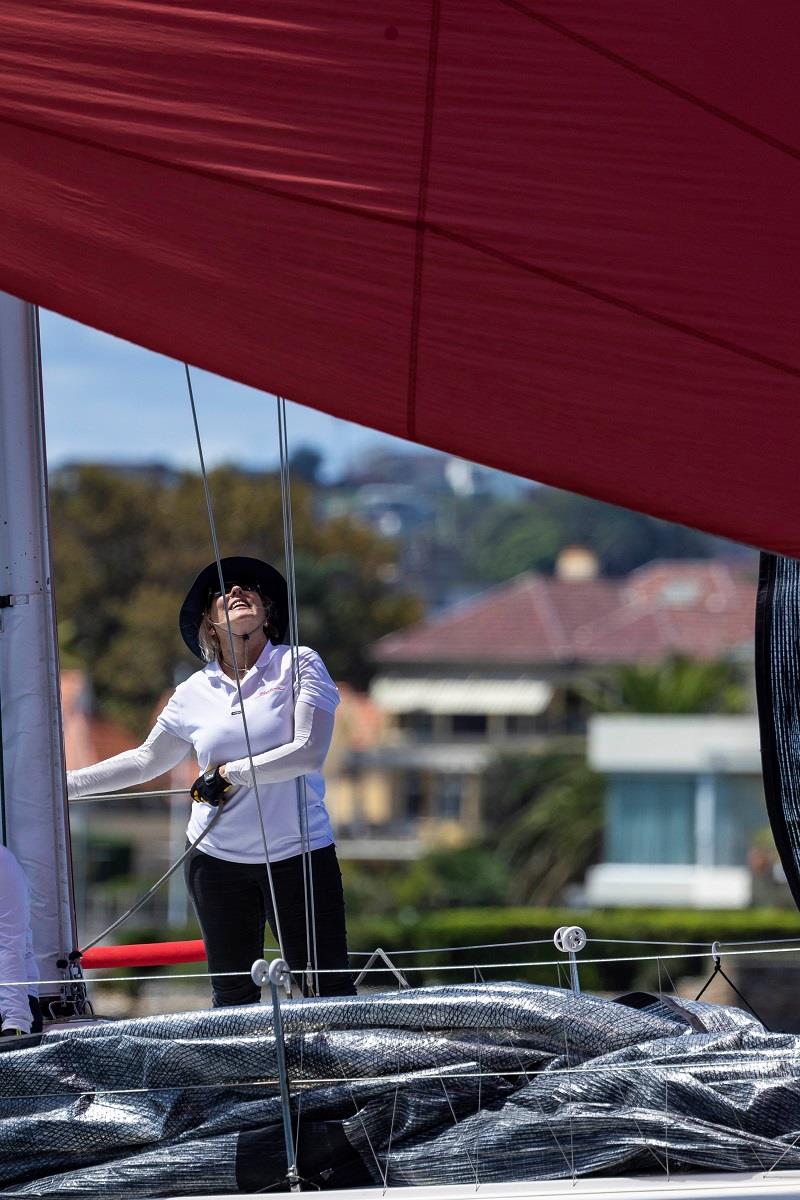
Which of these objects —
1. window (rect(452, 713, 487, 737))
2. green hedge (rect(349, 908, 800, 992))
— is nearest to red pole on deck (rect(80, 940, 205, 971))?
green hedge (rect(349, 908, 800, 992))

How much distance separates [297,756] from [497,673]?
43271 millimetres

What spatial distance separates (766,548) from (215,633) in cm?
115

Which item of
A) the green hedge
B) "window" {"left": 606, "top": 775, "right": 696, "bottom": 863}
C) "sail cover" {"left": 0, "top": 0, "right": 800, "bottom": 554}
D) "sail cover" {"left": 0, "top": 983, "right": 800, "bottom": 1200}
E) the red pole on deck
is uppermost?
"sail cover" {"left": 0, "top": 0, "right": 800, "bottom": 554}

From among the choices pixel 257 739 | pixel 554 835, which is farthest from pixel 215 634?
pixel 554 835

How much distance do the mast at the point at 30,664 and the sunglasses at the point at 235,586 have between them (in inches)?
14.6

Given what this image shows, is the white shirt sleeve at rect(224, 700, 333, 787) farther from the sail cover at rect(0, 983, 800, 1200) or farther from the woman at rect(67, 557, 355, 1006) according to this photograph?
the sail cover at rect(0, 983, 800, 1200)

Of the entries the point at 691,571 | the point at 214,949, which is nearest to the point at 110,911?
the point at 691,571

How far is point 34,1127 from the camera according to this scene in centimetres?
241

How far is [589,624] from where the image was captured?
49.6m

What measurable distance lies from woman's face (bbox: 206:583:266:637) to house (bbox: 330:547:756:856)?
1404 inches

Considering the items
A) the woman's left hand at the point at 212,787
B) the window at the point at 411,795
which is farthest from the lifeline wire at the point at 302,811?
the window at the point at 411,795

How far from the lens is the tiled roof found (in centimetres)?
4528

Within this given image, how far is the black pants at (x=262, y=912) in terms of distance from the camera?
341 cm

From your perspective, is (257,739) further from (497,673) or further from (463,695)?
(497,673)
